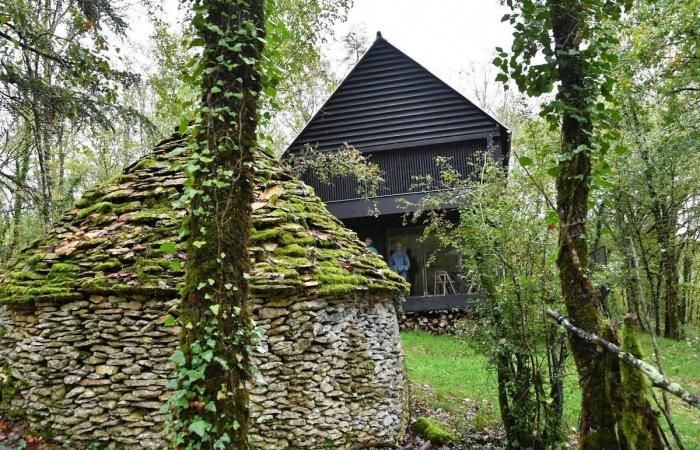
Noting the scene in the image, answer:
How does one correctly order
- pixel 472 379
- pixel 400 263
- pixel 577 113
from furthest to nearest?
pixel 400 263 → pixel 472 379 → pixel 577 113

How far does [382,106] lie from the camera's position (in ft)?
44.9

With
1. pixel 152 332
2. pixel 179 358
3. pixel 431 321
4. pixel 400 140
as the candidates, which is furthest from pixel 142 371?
pixel 400 140

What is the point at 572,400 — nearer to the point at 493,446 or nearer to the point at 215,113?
the point at 493,446

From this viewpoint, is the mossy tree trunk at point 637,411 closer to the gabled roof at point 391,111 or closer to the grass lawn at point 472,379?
the grass lawn at point 472,379

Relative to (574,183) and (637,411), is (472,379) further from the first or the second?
(637,411)

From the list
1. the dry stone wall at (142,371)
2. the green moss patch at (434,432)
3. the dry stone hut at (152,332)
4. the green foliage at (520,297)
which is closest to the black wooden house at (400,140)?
the green moss patch at (434,432)

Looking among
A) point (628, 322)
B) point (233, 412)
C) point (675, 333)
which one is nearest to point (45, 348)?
point (233, 412)

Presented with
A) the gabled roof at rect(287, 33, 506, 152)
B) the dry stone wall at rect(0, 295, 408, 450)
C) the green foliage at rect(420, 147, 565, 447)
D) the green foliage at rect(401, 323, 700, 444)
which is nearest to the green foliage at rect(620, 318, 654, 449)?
the green foliage at rect(420, 147, 565, 447)

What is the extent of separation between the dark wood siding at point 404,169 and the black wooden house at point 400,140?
1.1 inches

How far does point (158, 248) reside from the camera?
17.4 feet

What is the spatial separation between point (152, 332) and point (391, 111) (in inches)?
408

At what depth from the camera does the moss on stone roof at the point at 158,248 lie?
497 centimetres

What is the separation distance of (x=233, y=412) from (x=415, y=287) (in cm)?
1160

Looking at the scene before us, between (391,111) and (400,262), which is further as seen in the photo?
(391,111)
